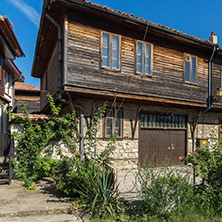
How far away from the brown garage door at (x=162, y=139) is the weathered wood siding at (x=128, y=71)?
139 cm

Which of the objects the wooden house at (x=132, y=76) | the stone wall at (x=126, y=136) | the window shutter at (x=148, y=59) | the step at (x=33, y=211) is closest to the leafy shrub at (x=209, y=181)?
the step at (x=33, y=211)

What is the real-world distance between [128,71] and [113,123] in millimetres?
2285

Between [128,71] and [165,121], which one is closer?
[128,71]

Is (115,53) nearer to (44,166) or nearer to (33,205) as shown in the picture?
(44,166)

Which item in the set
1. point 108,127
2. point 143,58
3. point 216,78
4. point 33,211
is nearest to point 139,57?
point 143,58

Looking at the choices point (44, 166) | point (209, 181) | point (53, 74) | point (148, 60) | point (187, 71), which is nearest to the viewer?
point (209, 181)

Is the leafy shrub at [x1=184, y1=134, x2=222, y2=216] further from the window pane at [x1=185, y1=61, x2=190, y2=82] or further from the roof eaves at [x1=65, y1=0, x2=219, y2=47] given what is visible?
the window pane at [x1=185, y1=61, x2=190, y2=82]

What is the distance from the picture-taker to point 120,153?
27.7 feet

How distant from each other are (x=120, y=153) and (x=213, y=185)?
457cm

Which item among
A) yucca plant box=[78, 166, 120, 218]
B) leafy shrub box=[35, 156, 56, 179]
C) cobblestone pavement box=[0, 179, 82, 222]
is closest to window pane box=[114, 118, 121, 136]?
leafy shrub box=[35, 156, 56, 179]

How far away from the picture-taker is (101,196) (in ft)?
13.4

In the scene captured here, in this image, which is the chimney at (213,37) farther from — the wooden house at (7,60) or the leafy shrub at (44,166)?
the wooden house at (7,60)

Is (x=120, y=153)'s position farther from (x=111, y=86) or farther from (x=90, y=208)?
(x=90, y=208)

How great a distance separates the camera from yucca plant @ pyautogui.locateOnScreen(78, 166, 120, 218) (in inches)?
154
